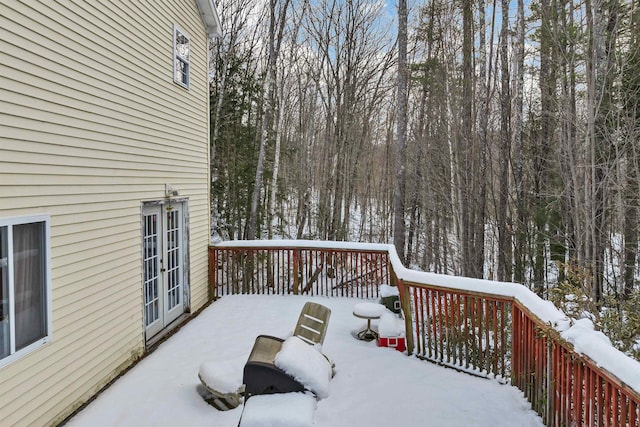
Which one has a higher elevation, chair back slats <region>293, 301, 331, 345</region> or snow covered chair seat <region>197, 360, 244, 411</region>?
chair back slats <region>293, 301, 331, 345</region>

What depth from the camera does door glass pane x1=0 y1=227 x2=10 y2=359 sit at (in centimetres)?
286

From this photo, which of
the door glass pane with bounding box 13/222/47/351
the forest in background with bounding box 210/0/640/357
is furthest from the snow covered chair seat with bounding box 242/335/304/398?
the forest in background with bounding box 210/0/640/357

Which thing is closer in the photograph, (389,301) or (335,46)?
(389,301)

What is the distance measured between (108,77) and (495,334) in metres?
5.11

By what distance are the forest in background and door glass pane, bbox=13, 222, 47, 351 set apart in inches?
318

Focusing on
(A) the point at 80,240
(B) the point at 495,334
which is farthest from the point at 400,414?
(A) the point at 80,240

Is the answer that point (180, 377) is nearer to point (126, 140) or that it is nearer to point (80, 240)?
point (80, 240)

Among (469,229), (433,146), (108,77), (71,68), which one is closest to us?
(71,68)

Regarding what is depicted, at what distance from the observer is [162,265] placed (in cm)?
589

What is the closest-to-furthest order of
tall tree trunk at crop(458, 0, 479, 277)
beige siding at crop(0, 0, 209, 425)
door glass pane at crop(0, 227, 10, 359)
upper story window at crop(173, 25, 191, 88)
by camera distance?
door glass pane at crop(0, 227, 10, 359) < beige siding at crop(0, 0, 209, 425) < upper story window at crop(173, 25, 191, 88) < tall tree trunk at crop(458, 0, 479, 277)

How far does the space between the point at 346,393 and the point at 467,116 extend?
940 cm

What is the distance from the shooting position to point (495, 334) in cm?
411

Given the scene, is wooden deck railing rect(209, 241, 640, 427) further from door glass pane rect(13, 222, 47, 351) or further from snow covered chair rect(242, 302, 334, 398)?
door glass pane rect(13, 222, 47, 351)

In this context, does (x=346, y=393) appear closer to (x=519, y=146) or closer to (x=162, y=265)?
(x=162, y=265)
